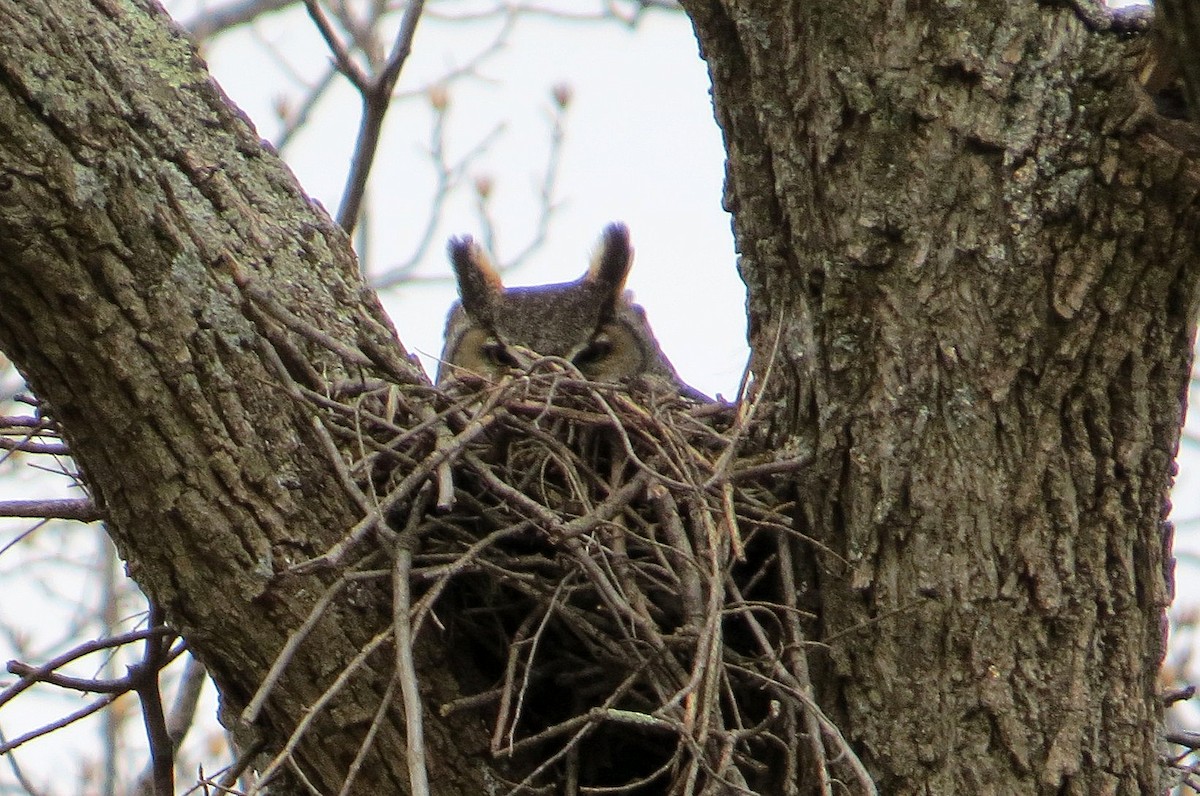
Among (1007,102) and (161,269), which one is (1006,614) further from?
(161,269)

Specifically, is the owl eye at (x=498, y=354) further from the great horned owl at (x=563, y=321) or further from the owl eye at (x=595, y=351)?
the owl eye at (x=595, y=351)

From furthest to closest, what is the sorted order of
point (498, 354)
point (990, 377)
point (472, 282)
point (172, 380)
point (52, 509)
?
point (472, 282)
point (498, 354)
point (52, 509)
point (990, 377)
point (172, 380)

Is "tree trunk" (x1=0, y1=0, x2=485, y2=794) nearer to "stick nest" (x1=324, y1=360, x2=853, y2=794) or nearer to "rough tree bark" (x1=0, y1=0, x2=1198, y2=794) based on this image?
"rough tree bark" (x1=0, y1=0, x2=1198, y2=794)

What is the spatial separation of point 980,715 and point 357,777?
31.3 inches

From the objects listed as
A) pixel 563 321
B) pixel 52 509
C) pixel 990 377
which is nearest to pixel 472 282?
pixel 563 321

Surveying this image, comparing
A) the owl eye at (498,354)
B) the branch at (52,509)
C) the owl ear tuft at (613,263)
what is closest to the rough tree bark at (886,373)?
the branch at (52,509)

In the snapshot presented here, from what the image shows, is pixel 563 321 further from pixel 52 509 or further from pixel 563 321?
pixel 52 509

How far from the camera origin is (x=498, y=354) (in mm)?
3273

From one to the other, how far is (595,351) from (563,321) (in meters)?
0.11

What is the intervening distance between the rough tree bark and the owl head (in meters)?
1.35

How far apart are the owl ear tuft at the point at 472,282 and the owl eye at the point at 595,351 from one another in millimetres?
252

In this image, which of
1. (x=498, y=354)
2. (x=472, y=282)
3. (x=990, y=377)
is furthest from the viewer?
(x=472, y=282)

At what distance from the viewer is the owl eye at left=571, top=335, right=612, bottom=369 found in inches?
131

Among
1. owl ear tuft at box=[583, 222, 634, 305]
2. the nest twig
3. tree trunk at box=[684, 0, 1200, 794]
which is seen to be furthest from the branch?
owl ear tuft at box=[583, 222, 634, 305]
